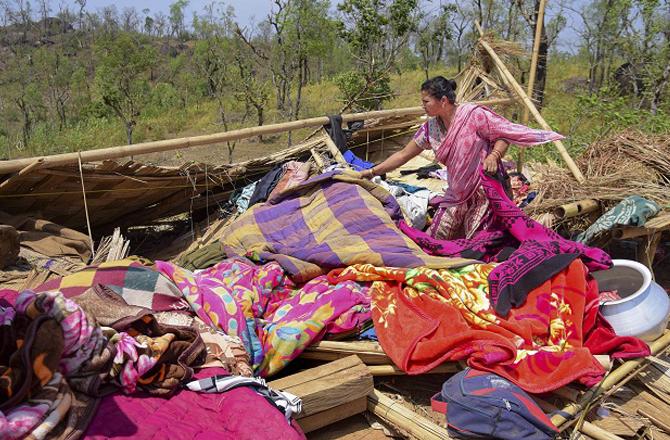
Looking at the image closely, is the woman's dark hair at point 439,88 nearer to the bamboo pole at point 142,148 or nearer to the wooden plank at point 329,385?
the bamboo pole at point 142,148

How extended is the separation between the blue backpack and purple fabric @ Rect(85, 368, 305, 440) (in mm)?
626

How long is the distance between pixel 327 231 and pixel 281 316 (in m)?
0.97

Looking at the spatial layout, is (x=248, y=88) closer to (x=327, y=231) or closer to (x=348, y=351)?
(x=327, y=231)

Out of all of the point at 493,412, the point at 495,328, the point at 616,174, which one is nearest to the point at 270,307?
the point at 495,328

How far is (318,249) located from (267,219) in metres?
0.74

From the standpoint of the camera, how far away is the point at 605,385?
2273 millimetres

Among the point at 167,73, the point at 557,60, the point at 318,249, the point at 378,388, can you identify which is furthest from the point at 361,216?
the point at 167,73

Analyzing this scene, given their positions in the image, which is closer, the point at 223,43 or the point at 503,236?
the point at 503,236

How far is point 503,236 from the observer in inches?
136

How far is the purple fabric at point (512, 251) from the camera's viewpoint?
2574 millimetres

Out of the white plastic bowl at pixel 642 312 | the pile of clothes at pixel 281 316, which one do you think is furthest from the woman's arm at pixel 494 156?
the white plastic bowl at pixel 642 312

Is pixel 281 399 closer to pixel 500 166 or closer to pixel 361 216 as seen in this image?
pixel 361 216

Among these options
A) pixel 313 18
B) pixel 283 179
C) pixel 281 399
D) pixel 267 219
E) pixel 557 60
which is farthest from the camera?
pixel 557 60

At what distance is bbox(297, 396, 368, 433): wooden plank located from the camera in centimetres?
213
